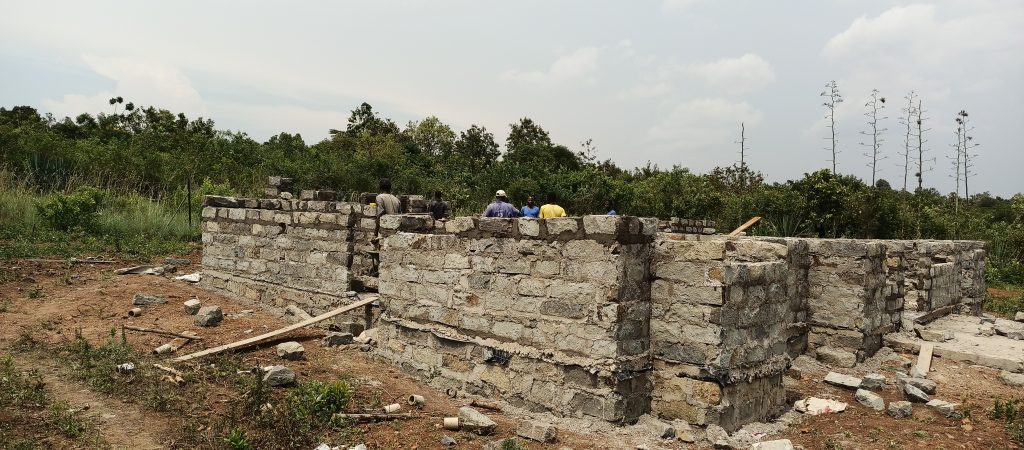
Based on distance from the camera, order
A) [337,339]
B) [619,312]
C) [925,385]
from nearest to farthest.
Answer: [619,312] → [925,385] → [337,339]

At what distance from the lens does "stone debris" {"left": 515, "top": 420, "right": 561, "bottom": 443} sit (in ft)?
17.4

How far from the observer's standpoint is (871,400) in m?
6.75

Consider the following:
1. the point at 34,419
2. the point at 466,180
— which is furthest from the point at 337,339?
the point at 466,180

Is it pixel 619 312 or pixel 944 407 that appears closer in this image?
pixel 619 312

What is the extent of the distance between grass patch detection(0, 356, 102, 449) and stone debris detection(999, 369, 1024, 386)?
987 cm

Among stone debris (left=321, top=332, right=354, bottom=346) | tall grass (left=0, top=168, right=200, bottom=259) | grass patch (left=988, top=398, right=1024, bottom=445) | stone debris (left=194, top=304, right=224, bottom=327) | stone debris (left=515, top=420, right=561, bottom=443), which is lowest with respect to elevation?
grass patch (left=988, top=398, right=1024, bottom=445)

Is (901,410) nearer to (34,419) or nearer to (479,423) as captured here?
(479,423)

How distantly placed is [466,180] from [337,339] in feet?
72.8

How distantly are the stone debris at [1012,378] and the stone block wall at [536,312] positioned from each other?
5435 millimetres

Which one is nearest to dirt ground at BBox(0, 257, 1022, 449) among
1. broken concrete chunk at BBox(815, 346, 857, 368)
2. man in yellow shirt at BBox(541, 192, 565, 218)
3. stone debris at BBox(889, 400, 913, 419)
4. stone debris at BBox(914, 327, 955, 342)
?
stone debris at BBox(889, 400, 913, 419)

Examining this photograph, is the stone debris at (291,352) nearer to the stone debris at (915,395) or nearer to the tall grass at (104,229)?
the stone debris at (915,395)

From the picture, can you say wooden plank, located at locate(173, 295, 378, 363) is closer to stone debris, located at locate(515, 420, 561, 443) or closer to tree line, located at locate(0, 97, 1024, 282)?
stone debris, located at locate(515, 420, 561, 443)

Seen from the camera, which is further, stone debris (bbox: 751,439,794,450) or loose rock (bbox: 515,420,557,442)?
loose rock (bbox: 515,420,557,442)

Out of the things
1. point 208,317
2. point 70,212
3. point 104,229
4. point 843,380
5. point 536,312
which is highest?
point 70,212
